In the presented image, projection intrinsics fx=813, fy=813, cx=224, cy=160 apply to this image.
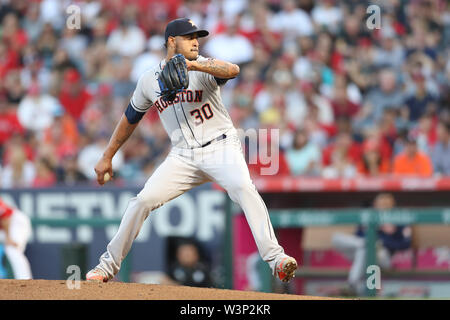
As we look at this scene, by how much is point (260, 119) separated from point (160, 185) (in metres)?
5.30

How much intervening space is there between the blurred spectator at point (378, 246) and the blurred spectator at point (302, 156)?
156 centimetres

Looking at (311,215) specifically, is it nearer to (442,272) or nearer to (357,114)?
(442,272)

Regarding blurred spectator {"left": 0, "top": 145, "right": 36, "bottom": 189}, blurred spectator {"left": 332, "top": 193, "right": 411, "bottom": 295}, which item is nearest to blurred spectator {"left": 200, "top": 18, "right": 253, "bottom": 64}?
blurred spectator {"left": 0, "top": 145, "right": 36, "bottom": 189}

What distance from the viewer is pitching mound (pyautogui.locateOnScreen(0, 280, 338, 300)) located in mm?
4832

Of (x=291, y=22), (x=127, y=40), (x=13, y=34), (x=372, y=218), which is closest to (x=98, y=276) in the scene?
(x=372, y=218)

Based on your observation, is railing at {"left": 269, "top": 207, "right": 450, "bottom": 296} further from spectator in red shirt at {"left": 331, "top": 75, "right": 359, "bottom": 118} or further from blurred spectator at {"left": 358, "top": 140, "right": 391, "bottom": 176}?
spectator in red shirt at {"left": 331, "top": 75, "right": 359, "bottom": 118}

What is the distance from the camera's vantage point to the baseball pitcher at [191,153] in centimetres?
534

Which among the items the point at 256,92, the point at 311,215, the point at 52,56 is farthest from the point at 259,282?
the point at 52,56

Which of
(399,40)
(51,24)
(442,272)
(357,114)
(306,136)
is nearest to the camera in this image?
(442,272)

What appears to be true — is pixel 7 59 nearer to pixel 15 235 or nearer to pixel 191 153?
pixel 15 235

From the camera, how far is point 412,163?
8.95 metres

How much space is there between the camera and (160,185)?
5.53m

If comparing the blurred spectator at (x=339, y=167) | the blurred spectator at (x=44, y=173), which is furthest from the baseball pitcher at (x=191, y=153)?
the blurred spectator at (x=44, y=173)

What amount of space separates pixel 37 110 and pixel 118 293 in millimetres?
7437
